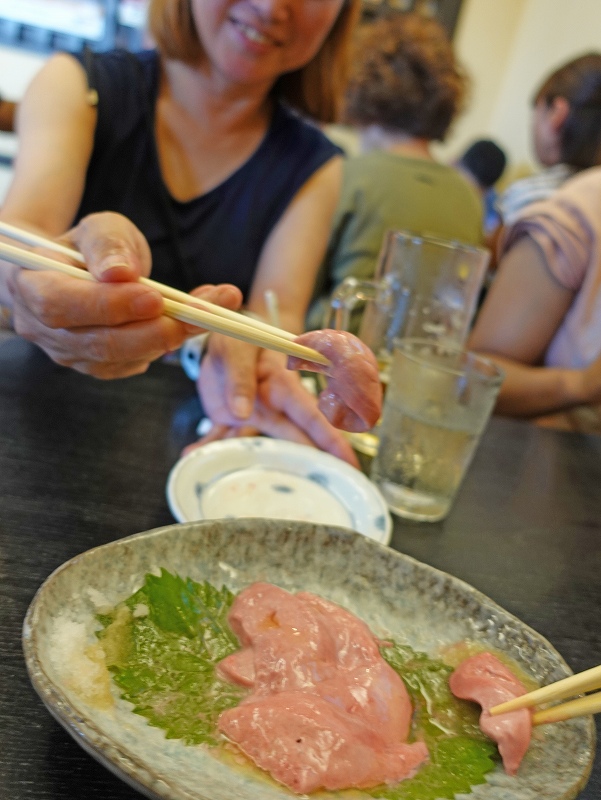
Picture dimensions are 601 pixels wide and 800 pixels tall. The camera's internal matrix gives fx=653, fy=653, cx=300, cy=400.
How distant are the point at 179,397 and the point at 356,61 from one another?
1772 millimetres

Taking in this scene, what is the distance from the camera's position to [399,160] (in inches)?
88.5

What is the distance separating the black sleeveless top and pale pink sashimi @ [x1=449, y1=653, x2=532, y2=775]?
3.87ft

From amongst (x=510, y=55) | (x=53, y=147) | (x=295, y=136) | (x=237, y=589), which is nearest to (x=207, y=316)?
(x=237, y=589)

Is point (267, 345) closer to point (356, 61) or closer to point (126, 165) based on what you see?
point (126, 165)

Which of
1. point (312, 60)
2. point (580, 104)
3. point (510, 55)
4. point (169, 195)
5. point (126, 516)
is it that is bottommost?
point (126, 516)

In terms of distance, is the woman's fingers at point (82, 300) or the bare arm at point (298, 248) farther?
the bare arm at point (298, 248)

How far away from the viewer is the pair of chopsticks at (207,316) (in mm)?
594

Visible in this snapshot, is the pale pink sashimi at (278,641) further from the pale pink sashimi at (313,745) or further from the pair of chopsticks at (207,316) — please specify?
the pair of chopsticks at (207,316)

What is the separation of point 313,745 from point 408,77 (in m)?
2.29

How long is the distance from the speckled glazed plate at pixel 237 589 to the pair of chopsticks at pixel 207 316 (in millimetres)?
168

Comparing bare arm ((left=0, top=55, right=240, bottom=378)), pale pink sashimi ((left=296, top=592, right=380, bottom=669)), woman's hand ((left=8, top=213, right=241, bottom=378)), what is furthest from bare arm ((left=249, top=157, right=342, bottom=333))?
pale pink sashimi ((left=296, top=592, right=380, bottom=669))

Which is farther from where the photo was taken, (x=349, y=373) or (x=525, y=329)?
(x=525, y=329)

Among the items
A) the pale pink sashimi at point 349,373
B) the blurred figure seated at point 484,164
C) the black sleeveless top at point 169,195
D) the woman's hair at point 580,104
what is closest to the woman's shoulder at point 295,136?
the black sleeveless top at point 169,195

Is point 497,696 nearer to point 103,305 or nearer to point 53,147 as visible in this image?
point 103,305
